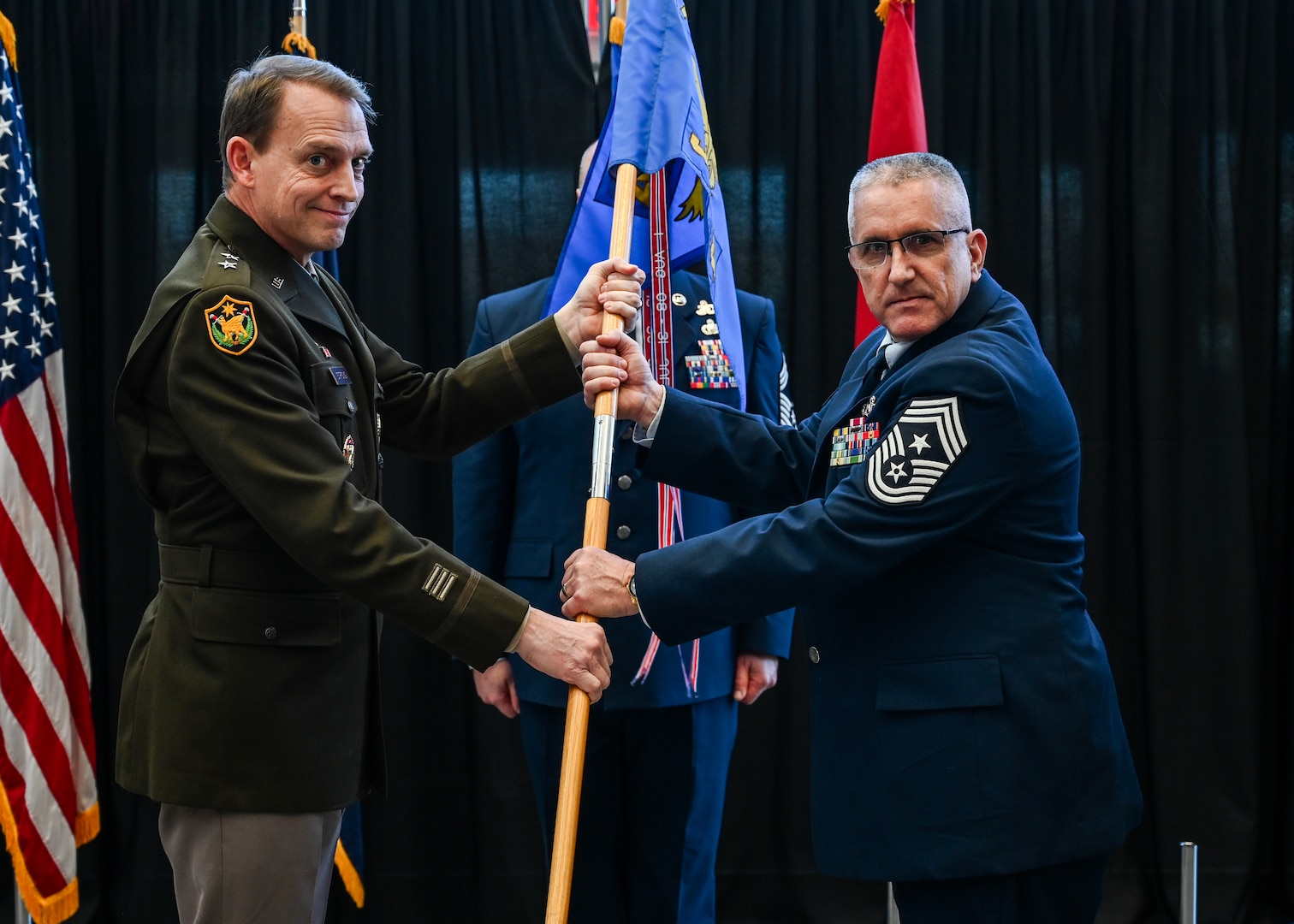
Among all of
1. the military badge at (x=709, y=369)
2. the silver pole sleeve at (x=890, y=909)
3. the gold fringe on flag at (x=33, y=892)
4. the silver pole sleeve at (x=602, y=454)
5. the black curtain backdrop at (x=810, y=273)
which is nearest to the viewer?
the silver pole sleeve at (x=602, y=454)

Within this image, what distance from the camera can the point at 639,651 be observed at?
2.42m

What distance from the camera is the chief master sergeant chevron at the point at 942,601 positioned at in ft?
5.50

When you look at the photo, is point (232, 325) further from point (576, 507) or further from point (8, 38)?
point (8, 38)

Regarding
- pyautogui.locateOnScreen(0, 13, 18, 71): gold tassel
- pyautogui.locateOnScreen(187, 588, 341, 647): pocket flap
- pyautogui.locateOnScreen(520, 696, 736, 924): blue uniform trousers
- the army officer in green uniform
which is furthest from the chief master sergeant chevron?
pyautogui.locateOnScreen(0, 13, 18, 71): gold tassel

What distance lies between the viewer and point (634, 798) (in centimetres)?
246

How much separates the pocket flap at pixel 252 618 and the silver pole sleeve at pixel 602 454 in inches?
22.1

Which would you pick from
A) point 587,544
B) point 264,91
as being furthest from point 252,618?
point 264,91

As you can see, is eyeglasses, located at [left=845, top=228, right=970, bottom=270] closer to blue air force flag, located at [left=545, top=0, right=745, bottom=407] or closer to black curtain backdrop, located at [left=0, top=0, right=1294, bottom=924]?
blue air force flag, located at [left=545, top=0, right=745, bottom=407]

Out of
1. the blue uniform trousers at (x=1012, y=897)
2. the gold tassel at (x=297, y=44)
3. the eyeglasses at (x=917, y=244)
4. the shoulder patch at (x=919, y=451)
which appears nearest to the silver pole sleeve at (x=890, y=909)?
A: the blue uniform trousers at (x=1012, y=897)

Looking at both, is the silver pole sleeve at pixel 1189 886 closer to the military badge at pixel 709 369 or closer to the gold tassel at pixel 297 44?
the military badge at pixel 709 369

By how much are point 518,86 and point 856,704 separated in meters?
2.34

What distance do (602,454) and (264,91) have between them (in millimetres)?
798

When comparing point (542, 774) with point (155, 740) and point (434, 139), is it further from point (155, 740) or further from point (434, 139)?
point (434, 139)

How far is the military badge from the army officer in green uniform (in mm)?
887
